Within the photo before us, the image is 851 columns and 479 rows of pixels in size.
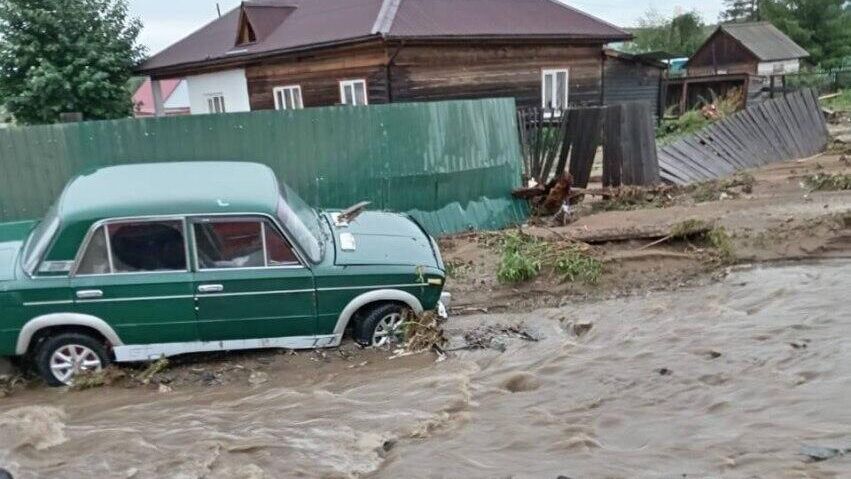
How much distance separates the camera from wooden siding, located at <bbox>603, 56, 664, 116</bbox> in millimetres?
21016

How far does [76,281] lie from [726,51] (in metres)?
45.7

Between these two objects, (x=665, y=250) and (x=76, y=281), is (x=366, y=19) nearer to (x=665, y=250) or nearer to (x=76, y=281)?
(x=665, y=250)

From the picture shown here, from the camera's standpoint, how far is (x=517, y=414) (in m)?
4.70

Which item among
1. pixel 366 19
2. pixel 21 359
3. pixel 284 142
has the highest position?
pixel 366 19

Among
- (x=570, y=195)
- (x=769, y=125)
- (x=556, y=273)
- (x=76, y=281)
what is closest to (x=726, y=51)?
(x=769, y=125)

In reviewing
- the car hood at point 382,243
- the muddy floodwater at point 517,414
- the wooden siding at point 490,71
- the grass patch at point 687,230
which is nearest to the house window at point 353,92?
the wooden siding at point 490,71

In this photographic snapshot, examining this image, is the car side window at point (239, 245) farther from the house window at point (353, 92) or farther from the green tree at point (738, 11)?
the green tree at point (738, 11)

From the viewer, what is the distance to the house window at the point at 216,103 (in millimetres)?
22477

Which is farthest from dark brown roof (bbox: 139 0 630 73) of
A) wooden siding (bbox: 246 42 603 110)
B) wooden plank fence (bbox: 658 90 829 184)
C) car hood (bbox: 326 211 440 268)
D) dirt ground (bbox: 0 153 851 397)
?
car hood (bbox: 326 211 440 268)

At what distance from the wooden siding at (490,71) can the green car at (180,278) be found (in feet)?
36.7

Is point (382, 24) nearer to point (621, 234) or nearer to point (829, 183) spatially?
point (621, 234)

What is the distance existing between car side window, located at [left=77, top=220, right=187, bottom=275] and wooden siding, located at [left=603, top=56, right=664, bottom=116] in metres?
18.0

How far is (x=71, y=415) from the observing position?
4.91m

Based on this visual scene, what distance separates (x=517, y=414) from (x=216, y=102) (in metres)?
20.8
